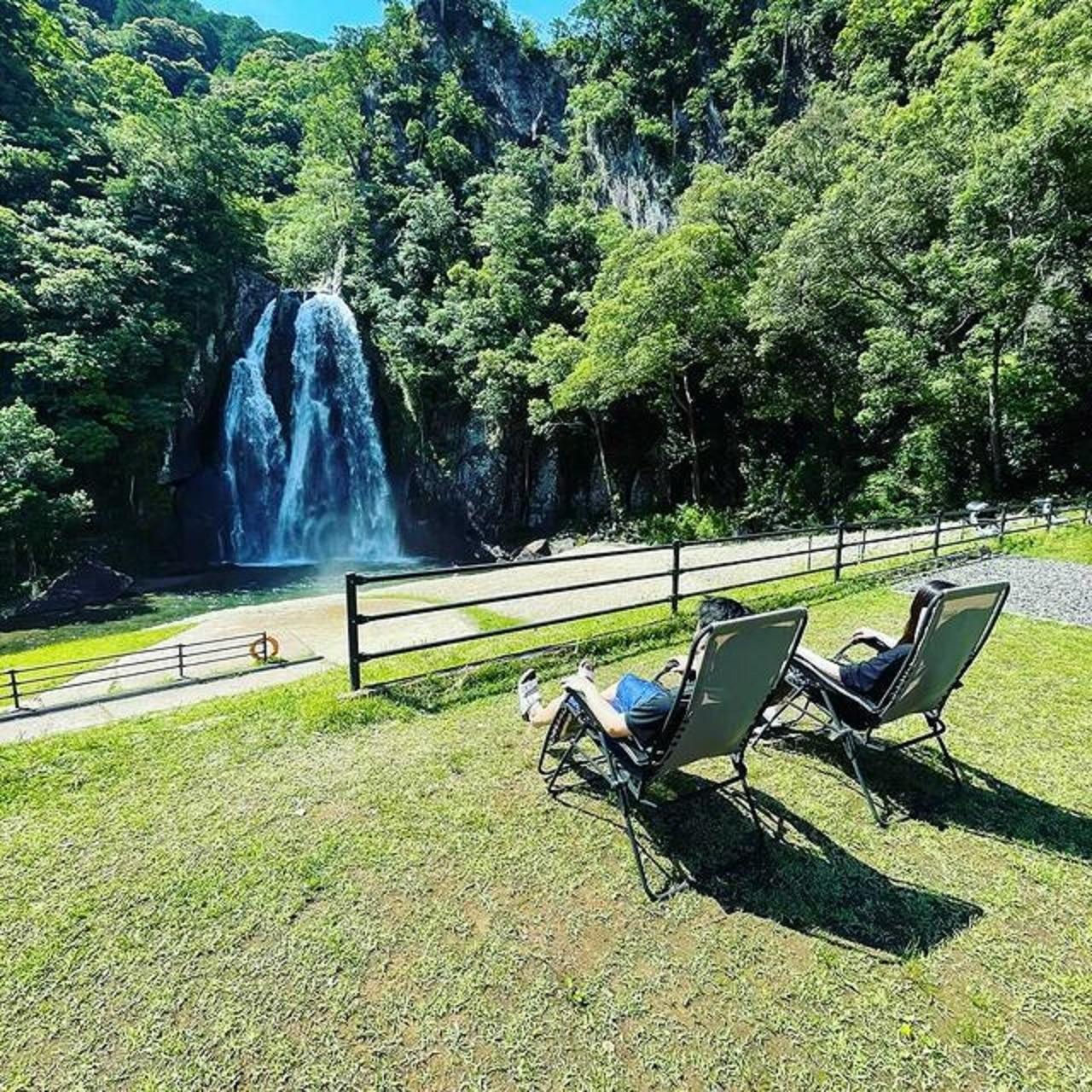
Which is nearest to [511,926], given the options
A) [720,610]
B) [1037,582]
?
[720,610]

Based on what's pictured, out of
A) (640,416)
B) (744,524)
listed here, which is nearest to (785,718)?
(744,524)

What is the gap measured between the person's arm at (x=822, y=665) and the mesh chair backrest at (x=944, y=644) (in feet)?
1.11

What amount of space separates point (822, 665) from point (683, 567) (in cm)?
846

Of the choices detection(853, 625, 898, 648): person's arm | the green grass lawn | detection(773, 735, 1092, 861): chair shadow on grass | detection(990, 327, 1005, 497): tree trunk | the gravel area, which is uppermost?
detection(990, 327, 1005, 497): tree trunk

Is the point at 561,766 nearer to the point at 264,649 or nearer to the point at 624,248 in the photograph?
the point at 264,649

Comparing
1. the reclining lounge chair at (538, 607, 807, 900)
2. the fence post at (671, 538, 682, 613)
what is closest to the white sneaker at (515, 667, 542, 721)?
the reclining lounge chair at (538, 607, 807, 900)

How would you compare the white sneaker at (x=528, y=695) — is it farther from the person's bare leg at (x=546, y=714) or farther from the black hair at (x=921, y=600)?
the black hair at (x=921, y=600)

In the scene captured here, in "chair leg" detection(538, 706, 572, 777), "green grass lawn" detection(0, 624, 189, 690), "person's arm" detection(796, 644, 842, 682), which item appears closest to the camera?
"person's arm" detection(796, 644, 842, 682)

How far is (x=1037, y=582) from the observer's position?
845 centimetres

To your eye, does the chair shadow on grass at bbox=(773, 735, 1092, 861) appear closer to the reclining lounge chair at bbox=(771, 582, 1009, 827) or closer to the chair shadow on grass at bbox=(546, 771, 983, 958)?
the reclining lounge chair at bbox=(771, 582, 1009, 827)

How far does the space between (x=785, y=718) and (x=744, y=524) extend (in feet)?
61.5

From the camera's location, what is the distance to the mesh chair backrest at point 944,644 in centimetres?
297

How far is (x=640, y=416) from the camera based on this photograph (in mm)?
26359

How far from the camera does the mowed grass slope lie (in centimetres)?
189
